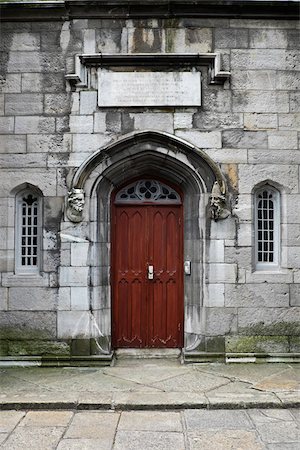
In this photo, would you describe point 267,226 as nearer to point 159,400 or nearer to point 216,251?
point 216,251

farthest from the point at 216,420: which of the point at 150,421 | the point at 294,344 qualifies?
the point at 294,344

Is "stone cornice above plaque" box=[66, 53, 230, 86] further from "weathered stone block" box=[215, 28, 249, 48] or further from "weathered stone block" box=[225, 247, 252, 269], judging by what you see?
"weathered stone block" box=[225, 247, 252, 269]

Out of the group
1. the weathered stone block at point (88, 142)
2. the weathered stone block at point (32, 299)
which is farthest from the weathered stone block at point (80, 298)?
the weathered stone block at point (88, 142)

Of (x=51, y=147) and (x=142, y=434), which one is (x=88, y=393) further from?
(x=51, y=147)

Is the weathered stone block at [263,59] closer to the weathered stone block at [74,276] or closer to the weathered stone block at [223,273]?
the weathered stone block at [223,273]

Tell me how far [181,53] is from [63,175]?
2.32 metres

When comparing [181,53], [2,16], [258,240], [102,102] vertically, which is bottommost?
[258,240]

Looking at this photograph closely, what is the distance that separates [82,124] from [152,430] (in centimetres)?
406

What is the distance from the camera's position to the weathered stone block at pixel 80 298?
21.4ft

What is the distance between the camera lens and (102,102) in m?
6.62

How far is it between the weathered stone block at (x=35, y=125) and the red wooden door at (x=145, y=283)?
1458 mm

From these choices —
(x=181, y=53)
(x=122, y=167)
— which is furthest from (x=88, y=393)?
(x=181, y=53)

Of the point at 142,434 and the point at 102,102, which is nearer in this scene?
the point at 142,434

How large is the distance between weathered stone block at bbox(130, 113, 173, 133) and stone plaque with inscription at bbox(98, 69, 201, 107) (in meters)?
0.15
